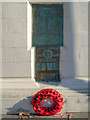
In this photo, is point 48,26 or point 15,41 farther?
point 48,26

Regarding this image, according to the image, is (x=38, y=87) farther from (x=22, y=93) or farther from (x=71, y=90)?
(x=71, y=90)

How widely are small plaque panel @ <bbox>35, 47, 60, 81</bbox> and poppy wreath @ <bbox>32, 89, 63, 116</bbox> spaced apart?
145cm

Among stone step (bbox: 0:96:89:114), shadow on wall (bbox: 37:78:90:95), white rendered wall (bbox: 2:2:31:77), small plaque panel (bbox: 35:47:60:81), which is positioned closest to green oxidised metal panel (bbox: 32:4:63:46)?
small plaque panel (bbox: 35:47:60:81)

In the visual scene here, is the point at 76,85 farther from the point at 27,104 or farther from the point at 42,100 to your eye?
the point at 27,104

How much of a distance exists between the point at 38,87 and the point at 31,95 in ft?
2.22

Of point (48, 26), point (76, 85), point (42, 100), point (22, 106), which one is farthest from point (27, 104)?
point (48, 26)

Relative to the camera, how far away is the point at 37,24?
30.3 ft

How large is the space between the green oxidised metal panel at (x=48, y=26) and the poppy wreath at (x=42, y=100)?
342 centimetres

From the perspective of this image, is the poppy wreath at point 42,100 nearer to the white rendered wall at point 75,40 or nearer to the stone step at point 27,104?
the stone step at point 27,104

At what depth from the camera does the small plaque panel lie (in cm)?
925

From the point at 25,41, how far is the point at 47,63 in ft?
7.13

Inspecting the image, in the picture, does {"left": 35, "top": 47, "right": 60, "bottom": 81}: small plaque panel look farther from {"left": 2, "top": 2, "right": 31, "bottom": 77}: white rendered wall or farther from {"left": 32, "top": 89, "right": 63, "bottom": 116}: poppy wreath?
{"left": 32, "top": 89, "right": 63, "bottom": 116}: poppy wreath

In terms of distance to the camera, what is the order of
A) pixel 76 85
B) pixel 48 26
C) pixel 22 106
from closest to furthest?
pixel 22 106, pixel 76 85, pixel 48 26

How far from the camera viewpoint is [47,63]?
930 cm
